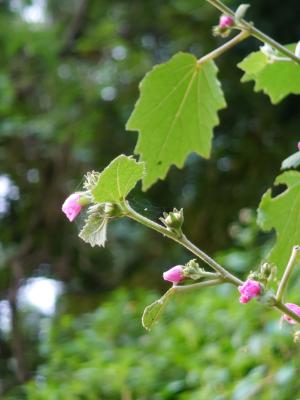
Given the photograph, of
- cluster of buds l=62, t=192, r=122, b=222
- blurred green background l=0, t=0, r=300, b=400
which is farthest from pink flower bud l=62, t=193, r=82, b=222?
blurred green background l=0, t=0, r=300, b=400

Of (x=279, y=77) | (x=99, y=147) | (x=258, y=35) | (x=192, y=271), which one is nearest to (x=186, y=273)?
(x=192, y=271)

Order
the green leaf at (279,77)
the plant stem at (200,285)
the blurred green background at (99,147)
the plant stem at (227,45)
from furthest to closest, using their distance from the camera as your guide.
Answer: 1. the blurred green background at (99,147)
2. the green leaf at (279,77)
3. the plant stem at (227,45)
4. the plant stem at (200,285)

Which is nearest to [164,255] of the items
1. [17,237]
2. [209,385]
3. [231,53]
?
[17,237]

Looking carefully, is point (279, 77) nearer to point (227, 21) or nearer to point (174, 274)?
point (227, 21)

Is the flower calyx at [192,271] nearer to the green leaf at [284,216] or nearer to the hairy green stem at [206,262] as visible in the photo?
the hairy green stem at [206,262]

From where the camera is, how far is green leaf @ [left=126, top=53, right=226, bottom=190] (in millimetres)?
593

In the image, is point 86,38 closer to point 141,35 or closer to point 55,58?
point 55,58

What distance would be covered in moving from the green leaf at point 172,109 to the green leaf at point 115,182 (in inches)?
8.0

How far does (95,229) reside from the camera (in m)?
0.39

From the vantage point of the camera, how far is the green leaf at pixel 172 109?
59cm

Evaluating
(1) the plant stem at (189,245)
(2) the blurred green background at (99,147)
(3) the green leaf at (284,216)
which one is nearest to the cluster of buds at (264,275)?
(1) the plant stem at (189,245)

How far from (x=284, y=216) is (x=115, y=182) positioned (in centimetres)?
20

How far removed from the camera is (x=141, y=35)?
2844mm

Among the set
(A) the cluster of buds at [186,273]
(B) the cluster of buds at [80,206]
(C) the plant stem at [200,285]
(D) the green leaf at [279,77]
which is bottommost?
(C) the plant stem at [200,285]
